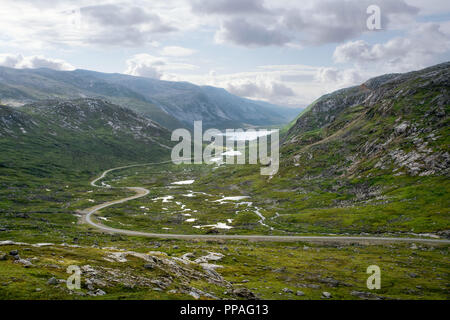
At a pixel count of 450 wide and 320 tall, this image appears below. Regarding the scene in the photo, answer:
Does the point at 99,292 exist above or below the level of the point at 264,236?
above

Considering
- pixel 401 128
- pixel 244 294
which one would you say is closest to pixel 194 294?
pixel 244 294

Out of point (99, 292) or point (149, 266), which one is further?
point (149, 266)

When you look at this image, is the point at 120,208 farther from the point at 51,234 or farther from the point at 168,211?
the point at 51,234

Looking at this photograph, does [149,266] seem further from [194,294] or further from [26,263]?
[26,263]

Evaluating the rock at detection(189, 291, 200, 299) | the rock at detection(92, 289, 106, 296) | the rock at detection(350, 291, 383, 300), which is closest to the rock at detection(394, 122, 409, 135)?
the rock at detection(350, 291, 383, 300)

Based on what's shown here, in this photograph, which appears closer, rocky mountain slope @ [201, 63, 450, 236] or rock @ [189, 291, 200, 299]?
rock @ [189, 291, 200, 299]

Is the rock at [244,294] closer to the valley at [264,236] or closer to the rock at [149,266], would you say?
the valley at [264,236]

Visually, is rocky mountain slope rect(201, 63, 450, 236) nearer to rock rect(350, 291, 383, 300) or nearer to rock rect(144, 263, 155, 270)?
rock rect(350, 291, 383, 300)

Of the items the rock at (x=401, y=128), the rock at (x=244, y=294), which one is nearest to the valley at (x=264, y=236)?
the rock at (x=244, y=294)

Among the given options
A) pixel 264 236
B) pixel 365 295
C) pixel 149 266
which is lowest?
pixel 264 236

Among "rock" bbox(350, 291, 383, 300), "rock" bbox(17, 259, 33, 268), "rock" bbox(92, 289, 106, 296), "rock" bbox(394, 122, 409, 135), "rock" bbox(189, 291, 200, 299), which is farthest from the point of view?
"rock" bbox(394, 122, 409, 135)

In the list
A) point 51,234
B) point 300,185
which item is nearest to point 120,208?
point 51,234
